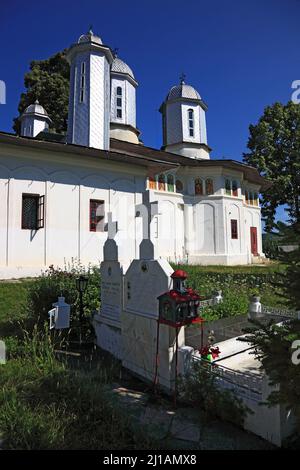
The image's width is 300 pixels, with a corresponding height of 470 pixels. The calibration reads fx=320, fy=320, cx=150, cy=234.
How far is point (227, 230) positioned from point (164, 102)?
47.5ft

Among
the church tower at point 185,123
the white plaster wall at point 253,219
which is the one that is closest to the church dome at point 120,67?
the church tower at point 185,123

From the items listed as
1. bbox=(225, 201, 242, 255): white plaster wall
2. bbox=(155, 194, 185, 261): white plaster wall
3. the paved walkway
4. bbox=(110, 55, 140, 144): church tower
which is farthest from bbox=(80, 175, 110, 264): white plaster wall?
the paved walkway

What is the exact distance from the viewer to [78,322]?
25.4ft

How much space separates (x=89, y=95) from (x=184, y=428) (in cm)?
1873

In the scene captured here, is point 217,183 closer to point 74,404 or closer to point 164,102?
point 164,102

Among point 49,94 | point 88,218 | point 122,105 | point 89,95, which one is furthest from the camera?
point 49,94

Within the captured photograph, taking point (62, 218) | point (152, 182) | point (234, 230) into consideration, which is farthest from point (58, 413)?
point (234, 230)

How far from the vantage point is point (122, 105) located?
83.8ft

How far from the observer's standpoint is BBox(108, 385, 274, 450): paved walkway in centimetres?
351

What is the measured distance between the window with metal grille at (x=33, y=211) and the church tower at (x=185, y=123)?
16226 millimetres

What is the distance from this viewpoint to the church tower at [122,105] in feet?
81.8

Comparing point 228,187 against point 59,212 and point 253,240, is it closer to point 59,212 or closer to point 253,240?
point 253,240

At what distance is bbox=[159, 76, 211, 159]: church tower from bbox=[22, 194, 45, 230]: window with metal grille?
16226 millimetres

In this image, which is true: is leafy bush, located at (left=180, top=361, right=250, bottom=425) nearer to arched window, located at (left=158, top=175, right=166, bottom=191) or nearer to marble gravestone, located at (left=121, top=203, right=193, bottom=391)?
marble gravestone, located at (left=121, top=203, right=193, bottom=391)
